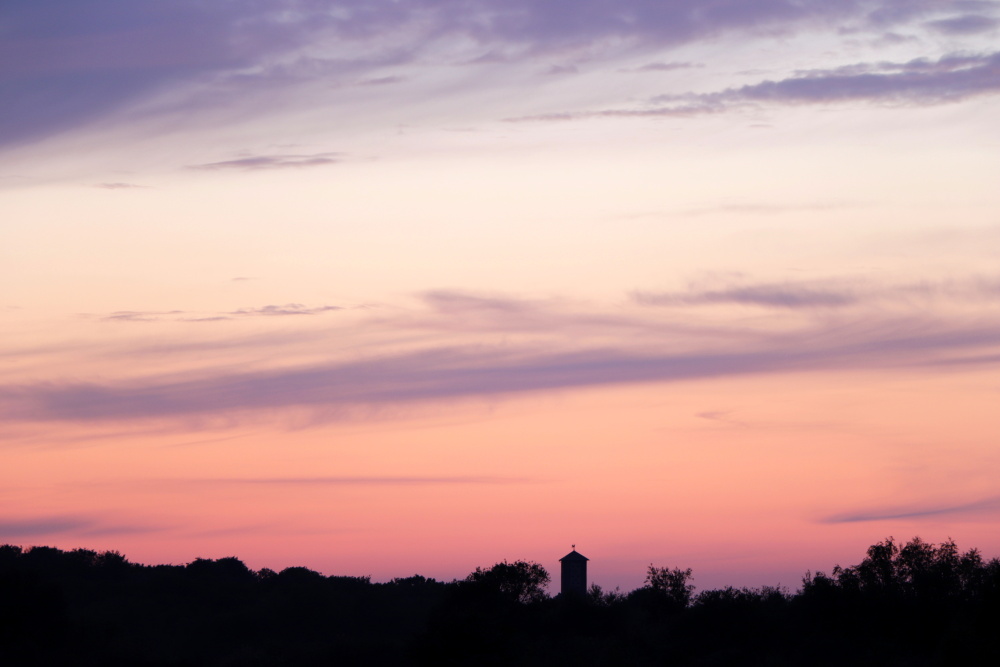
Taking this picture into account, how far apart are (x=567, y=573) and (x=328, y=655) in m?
43.8

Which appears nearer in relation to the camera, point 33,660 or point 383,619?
point 33,660

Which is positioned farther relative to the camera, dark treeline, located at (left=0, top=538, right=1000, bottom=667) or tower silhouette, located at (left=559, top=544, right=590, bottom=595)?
tower silhouette, located at (left=559, top=544, right=590, bottom=595)

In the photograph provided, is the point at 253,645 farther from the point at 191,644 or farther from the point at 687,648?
the point at 687,648

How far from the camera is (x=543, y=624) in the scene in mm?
85875

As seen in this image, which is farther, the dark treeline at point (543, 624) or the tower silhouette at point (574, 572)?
the tower silhouette at point (574, 572)

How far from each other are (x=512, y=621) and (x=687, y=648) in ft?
47.6

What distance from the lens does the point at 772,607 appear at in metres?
80.7

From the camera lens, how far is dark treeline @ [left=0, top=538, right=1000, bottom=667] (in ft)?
220

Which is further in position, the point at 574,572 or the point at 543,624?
the point at 574,572

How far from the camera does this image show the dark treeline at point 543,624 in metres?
66.9

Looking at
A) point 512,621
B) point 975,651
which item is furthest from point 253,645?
point 975,651

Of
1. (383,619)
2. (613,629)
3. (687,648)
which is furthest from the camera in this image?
(383,619)

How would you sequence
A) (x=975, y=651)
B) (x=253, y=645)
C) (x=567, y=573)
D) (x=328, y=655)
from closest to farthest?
(x=975, y=651) → (x=328, y=655) → (x=253, y=645) → (x=567, y=573)

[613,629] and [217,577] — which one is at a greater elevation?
[217,577]
